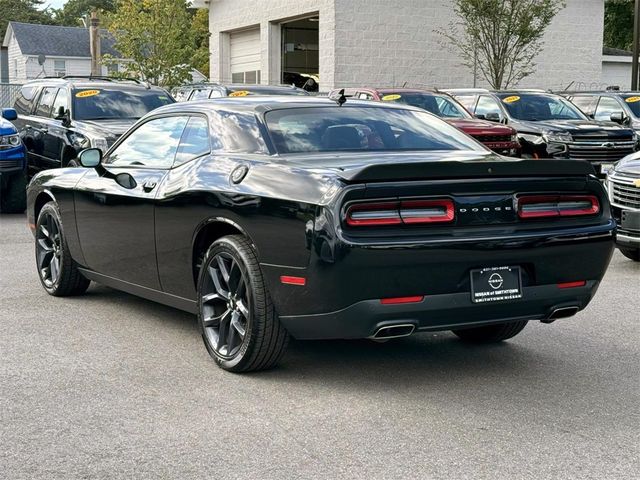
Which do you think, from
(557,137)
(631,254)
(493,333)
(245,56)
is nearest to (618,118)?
(557,137)

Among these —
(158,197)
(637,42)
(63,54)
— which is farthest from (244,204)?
(63,54)

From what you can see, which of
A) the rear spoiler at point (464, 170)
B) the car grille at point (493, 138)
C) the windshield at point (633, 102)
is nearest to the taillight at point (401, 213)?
the rear spoiler at point (464, 170)

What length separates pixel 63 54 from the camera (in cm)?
7344

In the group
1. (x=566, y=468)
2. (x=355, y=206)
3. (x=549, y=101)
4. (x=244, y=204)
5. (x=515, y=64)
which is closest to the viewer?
(x=566, y=468)

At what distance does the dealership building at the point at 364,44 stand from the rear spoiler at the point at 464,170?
86.4 feet

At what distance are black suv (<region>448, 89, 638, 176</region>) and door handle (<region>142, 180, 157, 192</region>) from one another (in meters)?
12.6

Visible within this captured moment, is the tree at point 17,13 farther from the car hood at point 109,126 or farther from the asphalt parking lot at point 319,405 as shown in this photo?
the asphalt parking lot at point 319,405

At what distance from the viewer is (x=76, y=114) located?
624 inches

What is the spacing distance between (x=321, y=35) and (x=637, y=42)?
9.14 m

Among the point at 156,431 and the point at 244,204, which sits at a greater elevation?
the point at 244,204

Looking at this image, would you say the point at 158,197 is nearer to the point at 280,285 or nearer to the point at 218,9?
the point at 280,285

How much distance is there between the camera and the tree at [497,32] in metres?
31.3

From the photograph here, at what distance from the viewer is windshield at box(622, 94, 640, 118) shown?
2142 centimetres

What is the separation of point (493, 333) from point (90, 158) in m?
3.04
